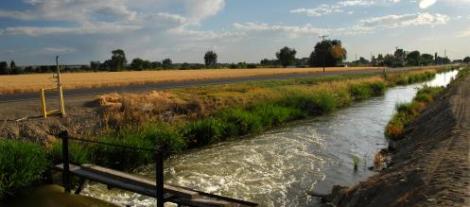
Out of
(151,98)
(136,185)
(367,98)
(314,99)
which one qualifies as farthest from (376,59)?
(136,185)

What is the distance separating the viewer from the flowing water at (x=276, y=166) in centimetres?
1277

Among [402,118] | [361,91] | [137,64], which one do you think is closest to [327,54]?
[137,64]

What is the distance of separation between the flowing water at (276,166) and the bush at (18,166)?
1.34 meters

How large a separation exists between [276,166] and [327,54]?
133 meters

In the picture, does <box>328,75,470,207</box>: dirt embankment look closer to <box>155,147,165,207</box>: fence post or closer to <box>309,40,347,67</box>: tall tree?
<box>155,147,165,207</box>: fence post

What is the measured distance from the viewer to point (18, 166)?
11.6 meters

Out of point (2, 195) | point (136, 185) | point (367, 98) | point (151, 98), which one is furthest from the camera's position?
point (367, 98)

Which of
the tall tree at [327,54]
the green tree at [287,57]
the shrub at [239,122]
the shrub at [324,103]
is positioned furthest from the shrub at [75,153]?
the green tree at [287,57]

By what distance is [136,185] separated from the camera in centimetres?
1020

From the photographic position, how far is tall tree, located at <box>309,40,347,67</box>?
145 meters

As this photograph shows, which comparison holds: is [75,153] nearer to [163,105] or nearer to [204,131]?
[204,131]

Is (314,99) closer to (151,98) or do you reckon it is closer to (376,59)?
(151,98)

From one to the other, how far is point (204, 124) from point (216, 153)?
8.24 ft

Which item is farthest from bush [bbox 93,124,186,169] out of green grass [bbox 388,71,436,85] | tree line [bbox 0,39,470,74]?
tree line [bbox 0,39,470,74]
